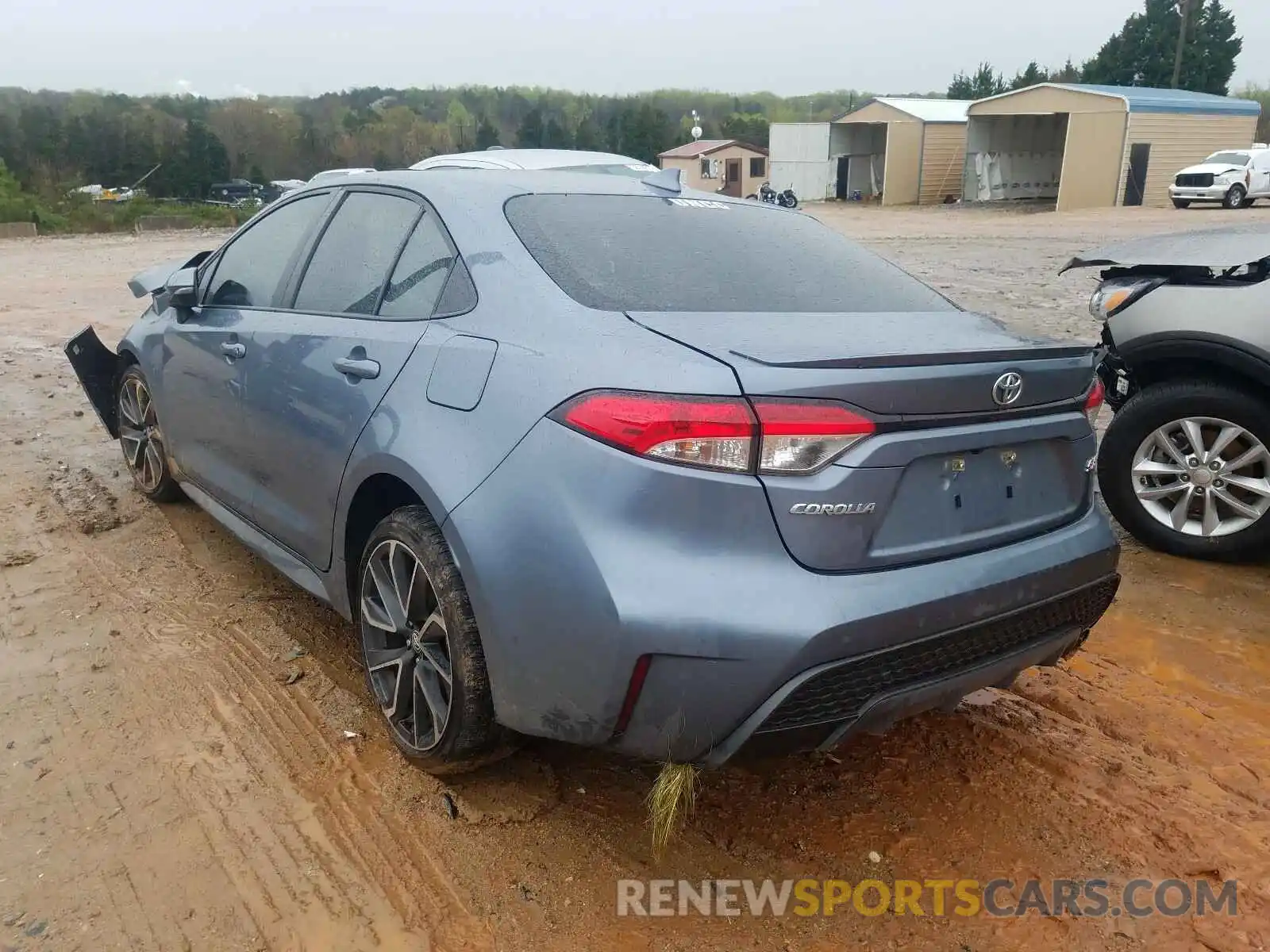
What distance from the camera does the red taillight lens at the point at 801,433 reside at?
2074 millimetres

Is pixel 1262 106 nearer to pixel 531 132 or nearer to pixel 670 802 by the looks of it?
pixel 531 132

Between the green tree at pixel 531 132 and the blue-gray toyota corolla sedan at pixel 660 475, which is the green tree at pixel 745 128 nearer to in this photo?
the green tree at pixel 531 132

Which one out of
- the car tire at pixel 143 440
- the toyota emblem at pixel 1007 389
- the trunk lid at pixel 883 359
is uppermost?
the trunk lid at pixel 883 359

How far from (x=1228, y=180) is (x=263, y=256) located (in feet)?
95.1

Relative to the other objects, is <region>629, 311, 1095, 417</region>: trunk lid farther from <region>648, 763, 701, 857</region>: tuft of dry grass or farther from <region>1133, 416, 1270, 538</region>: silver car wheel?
<region>1133, 416, 1270, 538</region>: silver car wheel

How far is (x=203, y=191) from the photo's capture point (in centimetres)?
4803

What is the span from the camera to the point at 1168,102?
30234 millimetres

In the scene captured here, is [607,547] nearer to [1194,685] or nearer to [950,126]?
[1194,685]

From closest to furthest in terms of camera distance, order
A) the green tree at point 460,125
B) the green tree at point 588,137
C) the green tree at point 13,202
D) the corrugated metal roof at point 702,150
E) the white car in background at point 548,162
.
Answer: the white car in background at point 548,162 < the green tree at point 13,202 < the corrugated metal roof at point 702,150 < the green tree at point 460,125 < the green tree at point 588,137

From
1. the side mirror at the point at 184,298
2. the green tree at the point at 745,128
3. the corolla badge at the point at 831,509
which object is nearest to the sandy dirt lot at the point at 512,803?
the corolla badge at the point at 831,509

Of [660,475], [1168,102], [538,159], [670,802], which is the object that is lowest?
[670,802]

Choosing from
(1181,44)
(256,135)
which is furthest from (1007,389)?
(256,135)

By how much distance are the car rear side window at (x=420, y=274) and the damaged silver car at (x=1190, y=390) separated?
2850 millimetres

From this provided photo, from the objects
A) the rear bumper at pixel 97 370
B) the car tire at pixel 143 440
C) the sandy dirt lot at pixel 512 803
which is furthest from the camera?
the rear bumper at pixel 97 370
